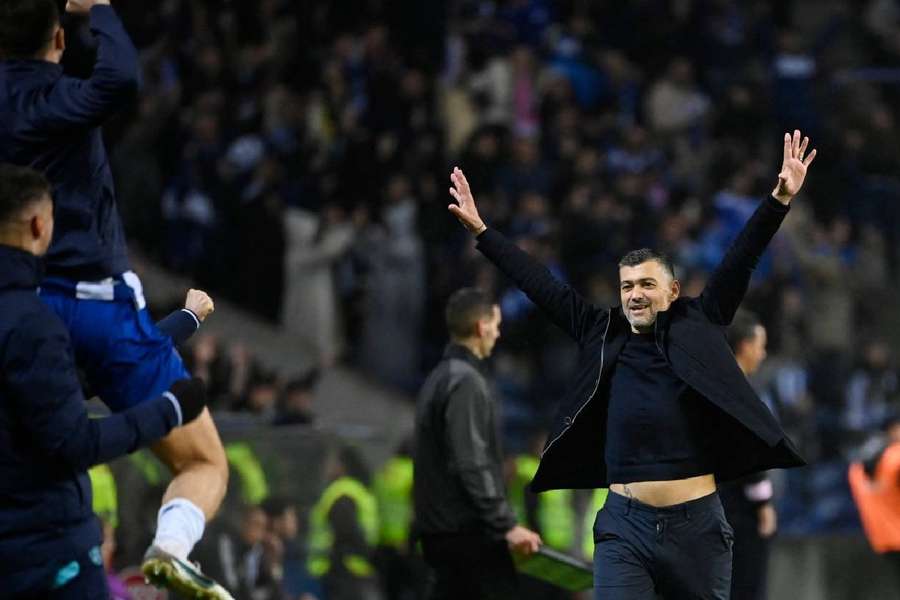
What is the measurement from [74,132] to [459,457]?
131 inches

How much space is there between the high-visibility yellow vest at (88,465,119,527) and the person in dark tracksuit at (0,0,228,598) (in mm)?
3802

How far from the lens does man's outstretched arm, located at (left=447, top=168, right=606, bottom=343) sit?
714cm

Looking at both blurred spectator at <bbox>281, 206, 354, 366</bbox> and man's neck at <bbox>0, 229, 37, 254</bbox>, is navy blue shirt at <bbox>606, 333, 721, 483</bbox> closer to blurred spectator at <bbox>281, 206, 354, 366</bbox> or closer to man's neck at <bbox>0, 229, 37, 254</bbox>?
man's neck at <bbox>0, 229, 37, 254</bbox>

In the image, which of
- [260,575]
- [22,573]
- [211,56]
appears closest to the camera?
[22,573]

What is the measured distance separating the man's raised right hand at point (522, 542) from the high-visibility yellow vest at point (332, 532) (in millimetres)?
2732

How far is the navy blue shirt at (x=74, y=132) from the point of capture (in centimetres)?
553

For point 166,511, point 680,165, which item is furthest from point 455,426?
point 680,165

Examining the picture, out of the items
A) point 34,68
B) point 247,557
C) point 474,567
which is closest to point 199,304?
point 34,68

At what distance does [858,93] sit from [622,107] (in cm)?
293

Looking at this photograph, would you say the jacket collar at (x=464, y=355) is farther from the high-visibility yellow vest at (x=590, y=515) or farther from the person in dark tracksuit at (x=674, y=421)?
the high-visibility yellow vest at (x=590, y=515)

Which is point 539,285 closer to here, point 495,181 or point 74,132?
point 74,132

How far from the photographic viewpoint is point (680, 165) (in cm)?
1753

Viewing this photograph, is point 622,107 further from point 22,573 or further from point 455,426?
point 22,573

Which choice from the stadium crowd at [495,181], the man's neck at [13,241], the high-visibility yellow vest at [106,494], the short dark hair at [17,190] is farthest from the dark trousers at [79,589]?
the stadium crowd at [495,181]
